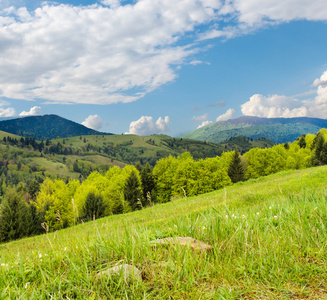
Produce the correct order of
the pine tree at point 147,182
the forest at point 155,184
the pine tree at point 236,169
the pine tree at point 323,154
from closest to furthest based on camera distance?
the forest at point 155,184 < the pine tree at point 236,169 < the pine tree at point 147,182 < the pine tree at point 323,154

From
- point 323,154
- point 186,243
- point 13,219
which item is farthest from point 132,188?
point 323,154

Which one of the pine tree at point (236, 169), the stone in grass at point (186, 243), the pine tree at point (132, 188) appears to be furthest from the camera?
the pine tree at point (236, 169)

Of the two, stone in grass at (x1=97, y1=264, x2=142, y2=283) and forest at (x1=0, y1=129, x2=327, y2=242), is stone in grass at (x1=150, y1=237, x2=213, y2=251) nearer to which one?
stone in grass at (x1=97, y1=264, x2=142, y2=283)

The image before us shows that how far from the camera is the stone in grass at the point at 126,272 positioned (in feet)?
10.1

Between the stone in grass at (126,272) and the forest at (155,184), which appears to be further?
the forest at (155,184)

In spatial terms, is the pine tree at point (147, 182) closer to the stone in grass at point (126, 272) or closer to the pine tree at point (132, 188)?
the pine tree at point (132, 188)

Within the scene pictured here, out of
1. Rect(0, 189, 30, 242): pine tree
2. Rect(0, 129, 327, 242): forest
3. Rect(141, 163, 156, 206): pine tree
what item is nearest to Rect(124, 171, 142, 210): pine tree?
Rect(0, 129, 327, 242): forest

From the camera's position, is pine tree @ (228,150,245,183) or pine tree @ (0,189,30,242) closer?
pine tree @ (0,189,30,242)

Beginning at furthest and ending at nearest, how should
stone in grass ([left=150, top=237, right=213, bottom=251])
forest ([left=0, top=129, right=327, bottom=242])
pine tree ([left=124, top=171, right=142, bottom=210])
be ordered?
pine tree ([left=124, top=171, right=142, bottom=210]) → forest ([left=0, top=129, right=327, bottom=242]) → stone in grass ([left=150, top=237, right=213, bottom=251])

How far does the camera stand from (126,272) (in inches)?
126

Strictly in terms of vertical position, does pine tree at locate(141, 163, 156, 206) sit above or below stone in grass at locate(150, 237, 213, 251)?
below

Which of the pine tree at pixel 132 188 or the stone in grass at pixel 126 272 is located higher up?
the stone in grass at pixel 126 272

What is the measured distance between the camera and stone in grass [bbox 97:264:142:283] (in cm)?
309

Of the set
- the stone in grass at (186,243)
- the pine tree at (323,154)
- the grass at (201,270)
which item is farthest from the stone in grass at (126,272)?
the pine tree at (323,154)
